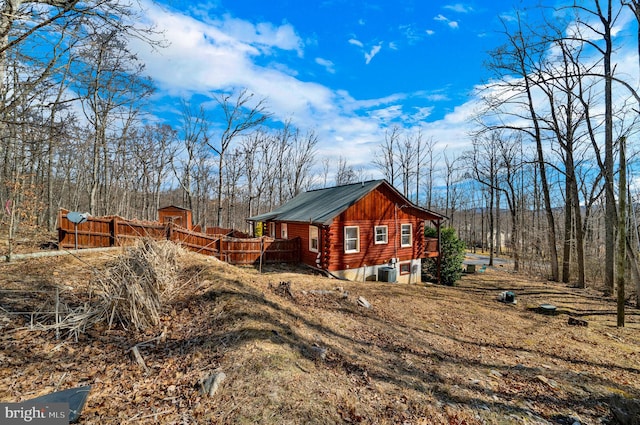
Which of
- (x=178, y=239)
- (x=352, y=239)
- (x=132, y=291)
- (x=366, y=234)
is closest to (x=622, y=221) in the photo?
(x=366, y=234)

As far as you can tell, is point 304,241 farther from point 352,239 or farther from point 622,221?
point 622,221

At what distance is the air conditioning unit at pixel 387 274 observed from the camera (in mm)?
15562

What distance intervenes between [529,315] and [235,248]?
1349 centimetres

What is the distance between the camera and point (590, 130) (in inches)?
569

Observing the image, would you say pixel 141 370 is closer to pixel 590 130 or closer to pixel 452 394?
pixel 452 394

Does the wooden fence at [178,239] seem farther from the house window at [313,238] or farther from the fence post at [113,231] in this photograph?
the house window at [313,238]

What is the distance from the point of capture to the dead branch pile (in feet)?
16.7

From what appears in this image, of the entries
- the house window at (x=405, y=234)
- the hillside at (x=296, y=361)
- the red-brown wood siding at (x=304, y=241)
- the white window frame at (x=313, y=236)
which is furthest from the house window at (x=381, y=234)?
the hillside at (x=296, y=361)

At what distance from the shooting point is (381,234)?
54.1 ft

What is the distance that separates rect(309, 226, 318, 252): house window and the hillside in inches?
267

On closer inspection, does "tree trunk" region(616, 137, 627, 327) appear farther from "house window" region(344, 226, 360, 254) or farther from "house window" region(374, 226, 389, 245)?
"house window" region(344, 226, 360, 254)

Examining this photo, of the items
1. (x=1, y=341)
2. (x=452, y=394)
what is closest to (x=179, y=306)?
(x=1, y=341)

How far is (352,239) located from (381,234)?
7.10 ft

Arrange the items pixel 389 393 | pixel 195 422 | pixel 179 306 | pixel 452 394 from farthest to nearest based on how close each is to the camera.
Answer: pixel 179 306 → pixel 452 394 → pixel 389 393 → pixel 195 422
